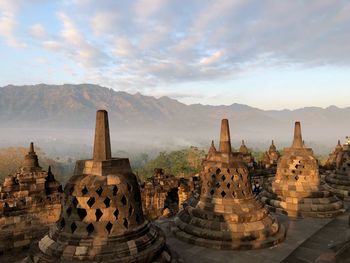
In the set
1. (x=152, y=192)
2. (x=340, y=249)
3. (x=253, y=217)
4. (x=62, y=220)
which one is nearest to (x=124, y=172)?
(x=62, y=220)

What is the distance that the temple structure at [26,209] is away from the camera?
1573cm

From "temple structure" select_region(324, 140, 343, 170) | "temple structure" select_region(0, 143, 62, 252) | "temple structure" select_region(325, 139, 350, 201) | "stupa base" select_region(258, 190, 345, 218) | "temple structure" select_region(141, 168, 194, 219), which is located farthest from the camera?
"temple structure" select_region(324, 140, 343, 170)

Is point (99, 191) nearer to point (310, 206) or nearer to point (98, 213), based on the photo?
point (98, 213)

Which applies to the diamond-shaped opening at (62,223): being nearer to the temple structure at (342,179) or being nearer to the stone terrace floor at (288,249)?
the stone terrace floor at (288,249)

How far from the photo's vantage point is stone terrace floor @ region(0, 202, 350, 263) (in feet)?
32.5

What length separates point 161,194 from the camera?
80.0ft

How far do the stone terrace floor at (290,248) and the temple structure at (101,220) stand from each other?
11.4 feet

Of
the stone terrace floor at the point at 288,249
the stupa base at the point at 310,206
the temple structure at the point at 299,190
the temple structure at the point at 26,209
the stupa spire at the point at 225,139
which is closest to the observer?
the stone terrace floor at the point at 288,249

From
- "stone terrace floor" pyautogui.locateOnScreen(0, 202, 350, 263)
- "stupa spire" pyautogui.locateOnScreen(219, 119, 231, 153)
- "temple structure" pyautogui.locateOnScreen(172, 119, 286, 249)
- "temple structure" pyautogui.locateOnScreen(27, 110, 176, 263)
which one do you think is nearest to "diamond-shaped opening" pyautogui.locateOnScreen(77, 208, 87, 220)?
"temple structure" pyautogui.locateOnScreen(27, 110, 176, 263)

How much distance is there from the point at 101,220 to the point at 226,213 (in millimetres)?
5811

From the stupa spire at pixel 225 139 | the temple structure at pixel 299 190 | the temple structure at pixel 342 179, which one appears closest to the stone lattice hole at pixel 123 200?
the stupa spire at pixel 225 139

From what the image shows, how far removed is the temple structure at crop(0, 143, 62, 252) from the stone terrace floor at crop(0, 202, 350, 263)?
6.96 m

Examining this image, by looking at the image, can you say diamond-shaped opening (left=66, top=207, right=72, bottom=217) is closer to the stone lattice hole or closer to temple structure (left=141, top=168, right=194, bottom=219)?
the stone lattice hole

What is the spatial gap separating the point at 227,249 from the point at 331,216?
730 cm
